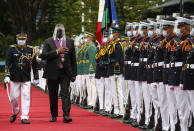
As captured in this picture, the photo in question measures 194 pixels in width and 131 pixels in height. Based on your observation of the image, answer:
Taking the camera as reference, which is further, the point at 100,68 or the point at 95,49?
the point at 95,49

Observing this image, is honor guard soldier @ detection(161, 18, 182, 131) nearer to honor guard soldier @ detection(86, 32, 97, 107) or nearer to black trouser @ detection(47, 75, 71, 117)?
black trouser @ detection(47, 75, 71, 117)

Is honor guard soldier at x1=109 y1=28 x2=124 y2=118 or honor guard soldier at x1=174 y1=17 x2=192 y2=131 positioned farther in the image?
honor guard soldier at x1=109 y1=28 x2=124 y2=118

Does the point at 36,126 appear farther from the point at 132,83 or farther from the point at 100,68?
the point at 100,68

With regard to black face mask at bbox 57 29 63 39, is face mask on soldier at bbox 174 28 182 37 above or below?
below

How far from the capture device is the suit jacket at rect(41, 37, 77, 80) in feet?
45.4

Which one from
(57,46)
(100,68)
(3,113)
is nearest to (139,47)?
(57,46)

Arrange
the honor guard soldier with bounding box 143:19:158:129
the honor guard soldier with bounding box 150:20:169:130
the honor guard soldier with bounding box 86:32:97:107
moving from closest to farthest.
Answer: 1. the honor guard soldier with bounding box 150:20:169:130
2. the honor guard soldier with bounding box 143:19:158:129
3. the honor guard soldier with bounding box 86:32:97:107

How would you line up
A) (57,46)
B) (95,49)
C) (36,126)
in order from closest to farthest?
(36,126) < (57,46) < (95,49)

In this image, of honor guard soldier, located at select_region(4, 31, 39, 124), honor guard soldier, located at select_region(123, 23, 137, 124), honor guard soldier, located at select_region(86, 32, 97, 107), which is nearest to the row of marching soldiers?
honor guard soldier, located at select_region(123, 23, 137, 124)

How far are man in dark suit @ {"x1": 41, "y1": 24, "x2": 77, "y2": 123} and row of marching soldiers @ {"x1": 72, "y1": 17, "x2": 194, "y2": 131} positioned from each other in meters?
1.35

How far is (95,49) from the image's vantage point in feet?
60.8

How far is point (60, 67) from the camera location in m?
13.9

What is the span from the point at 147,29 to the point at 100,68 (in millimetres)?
3555

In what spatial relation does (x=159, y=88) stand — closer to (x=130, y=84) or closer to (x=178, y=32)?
(x=178, y=32)
